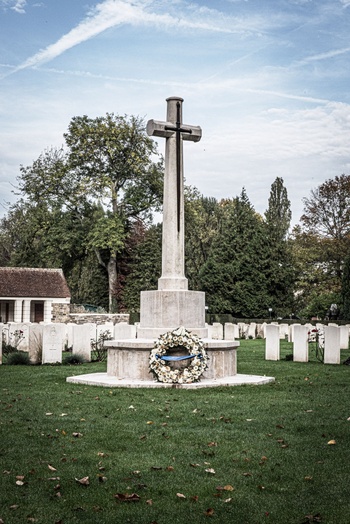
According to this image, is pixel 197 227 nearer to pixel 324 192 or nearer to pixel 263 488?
pixel 324 192

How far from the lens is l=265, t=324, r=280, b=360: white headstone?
17.6m

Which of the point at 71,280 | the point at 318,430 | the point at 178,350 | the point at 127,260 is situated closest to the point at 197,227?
the point at 127,260

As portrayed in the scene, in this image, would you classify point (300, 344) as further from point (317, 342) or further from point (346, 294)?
point (346, 294)

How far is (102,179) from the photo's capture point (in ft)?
138

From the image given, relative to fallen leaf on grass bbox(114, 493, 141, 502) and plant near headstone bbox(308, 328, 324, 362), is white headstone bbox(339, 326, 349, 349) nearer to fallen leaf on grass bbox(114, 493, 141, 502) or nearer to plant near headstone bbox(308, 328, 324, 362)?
plant near headstone bbox(308, 328, 324, 362)

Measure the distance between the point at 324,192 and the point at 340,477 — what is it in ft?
131

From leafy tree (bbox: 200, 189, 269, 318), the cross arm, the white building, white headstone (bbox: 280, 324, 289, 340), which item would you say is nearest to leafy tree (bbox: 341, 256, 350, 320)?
white headstone (bbox: 280, 324, 289, 340)

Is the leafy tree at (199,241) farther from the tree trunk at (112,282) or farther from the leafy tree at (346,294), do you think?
the leafy tree at (346,294)

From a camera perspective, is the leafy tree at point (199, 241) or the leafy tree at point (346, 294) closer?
the leafy tree at point (346, 294)

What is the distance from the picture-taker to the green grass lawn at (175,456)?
4795 mm

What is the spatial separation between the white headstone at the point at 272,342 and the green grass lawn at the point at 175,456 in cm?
676

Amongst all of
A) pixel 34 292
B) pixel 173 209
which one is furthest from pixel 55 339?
pixel 34 292

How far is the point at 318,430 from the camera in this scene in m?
7.50

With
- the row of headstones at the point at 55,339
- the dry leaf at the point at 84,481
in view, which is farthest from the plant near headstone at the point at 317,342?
the dry leaf at the point at 84,481
